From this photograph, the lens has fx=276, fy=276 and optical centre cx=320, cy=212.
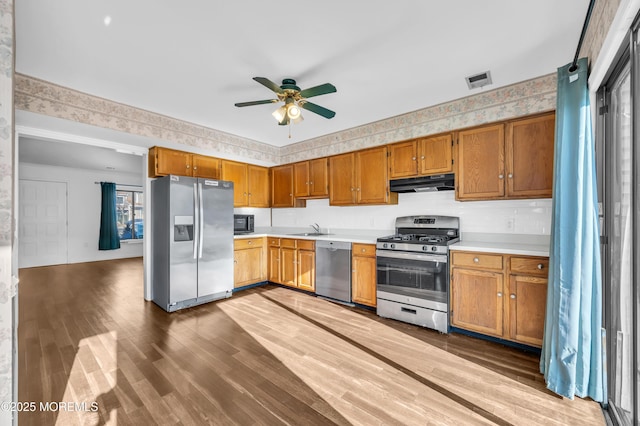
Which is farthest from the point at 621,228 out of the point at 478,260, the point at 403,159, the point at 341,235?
the point at 341,235

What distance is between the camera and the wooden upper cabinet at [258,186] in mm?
5000

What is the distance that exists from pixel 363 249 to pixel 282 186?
2.20 metres

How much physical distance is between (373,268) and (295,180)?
2.20m

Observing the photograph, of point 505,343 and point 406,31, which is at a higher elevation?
point 406,31

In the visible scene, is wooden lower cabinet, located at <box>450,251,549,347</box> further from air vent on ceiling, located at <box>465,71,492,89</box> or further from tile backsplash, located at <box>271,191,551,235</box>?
air vent on ceiling, located at <box>465,71,492,89</box>

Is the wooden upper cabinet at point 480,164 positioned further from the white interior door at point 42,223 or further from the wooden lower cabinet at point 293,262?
the white interior door at point 42,223

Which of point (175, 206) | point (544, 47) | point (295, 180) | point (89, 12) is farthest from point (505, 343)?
point (89, 12)

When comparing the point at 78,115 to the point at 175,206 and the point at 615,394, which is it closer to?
the point at 175,206

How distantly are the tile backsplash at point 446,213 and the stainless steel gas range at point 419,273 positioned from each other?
16cm

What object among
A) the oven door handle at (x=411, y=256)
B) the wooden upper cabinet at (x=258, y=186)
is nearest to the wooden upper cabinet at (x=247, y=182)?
the wooden upper cabinet at (x=258, y=186)

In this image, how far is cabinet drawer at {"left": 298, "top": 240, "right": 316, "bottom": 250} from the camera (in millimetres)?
4185

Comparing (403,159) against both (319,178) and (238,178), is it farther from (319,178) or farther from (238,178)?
(238,178)

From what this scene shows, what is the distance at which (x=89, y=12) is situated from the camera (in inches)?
71.6

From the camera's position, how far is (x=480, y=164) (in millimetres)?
3047
